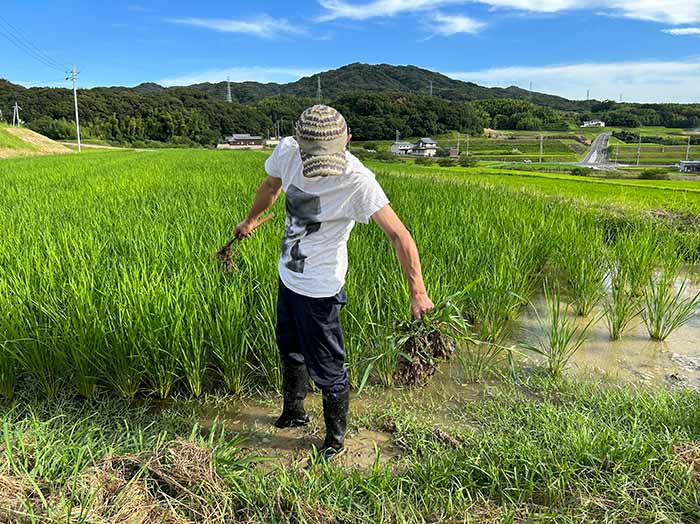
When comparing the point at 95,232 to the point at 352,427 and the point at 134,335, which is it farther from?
the point at 352,427

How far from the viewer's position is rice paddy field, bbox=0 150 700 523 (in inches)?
54.9

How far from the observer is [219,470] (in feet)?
4.79

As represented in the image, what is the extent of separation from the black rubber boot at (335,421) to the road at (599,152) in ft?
120

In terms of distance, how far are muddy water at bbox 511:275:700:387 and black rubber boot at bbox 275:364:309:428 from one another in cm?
138

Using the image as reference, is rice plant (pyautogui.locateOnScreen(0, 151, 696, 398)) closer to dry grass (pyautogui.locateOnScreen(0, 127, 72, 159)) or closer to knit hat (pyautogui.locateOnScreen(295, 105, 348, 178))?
knit hat (pyautogui.locateOnScreen(295, 105, 348, 178))

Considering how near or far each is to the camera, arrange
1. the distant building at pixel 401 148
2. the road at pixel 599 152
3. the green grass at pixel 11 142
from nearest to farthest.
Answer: the green grass at pixel 11 142 < the road at pixel 599 152 < the distant building at pixel 401 148

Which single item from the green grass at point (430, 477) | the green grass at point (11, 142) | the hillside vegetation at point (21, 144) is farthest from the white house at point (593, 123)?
the green grass at point (430, 477)

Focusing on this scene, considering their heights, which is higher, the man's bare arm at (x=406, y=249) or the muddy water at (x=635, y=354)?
the man's bare arm at (x=406, y=249)

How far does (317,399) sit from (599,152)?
46.8 meters

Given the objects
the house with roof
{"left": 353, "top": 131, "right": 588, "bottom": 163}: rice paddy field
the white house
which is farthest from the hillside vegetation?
the white house

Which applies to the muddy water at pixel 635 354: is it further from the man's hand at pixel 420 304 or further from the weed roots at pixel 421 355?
the man's hand at pixel 420 304

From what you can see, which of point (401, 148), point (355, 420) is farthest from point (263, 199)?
point (401, 148)

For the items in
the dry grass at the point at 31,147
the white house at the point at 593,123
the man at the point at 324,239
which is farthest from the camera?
the white house at the point at 593,123

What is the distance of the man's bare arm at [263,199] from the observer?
1.82 meters
